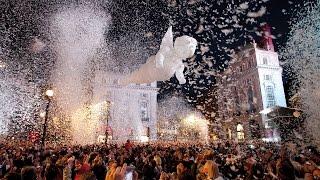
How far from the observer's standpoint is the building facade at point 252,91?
60.4 meters

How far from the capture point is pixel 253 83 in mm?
64000

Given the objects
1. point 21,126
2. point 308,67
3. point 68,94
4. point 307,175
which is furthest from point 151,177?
point 21,126

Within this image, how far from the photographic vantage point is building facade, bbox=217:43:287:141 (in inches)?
2377

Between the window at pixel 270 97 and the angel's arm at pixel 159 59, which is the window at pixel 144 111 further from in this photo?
the angel's arm at pixel 159 59

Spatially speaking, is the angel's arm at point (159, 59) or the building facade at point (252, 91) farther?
the building facade at point (252, 91)

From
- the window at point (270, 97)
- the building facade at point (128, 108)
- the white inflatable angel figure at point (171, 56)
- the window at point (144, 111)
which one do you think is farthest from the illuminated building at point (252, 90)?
the white inflatable angel figure at point (171, 56)

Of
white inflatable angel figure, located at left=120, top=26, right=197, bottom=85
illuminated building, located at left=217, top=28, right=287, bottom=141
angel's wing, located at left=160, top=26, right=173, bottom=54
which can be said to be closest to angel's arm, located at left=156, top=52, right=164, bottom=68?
white inflatable angel figure, located at left=120, top=26, right=197, bottom=85

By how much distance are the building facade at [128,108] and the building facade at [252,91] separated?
19797 millimetres

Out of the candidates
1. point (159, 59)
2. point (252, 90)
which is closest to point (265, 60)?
point (252, 90)

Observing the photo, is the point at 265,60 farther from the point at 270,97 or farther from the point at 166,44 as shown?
the point at 166,44

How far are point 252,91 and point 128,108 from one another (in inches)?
1140

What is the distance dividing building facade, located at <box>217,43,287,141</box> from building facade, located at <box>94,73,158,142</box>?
19.8 metres

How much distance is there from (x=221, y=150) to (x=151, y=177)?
11264mm

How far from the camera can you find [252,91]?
64125 mm
